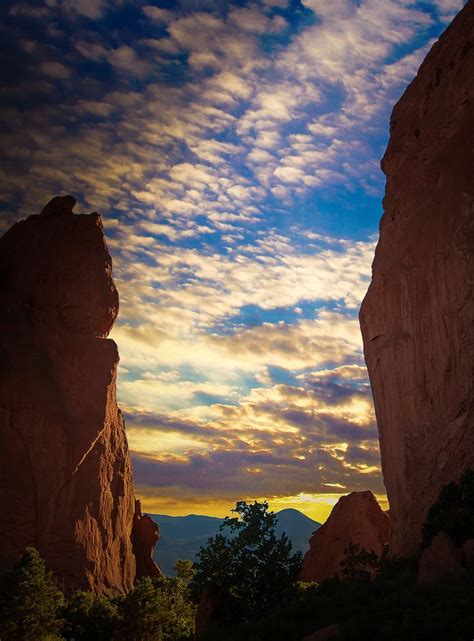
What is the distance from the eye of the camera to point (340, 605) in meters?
19.5

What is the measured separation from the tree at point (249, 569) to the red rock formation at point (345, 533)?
44.4 metres

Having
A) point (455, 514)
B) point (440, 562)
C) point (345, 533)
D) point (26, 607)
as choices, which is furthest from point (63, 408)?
point (440, 562)

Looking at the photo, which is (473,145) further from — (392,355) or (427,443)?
(427,443)

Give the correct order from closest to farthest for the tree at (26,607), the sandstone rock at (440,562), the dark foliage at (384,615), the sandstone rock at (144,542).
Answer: the dark foliage at (384,615)
the sandstone rock at (440,562)
the tree at (26,607)
the sandstone rock at (144,542)

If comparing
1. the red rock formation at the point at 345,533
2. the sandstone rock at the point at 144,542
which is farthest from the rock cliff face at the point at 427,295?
the sandstone rock at the point at 144,542

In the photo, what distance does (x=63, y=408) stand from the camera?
57406 millimetres

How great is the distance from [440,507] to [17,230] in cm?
6576

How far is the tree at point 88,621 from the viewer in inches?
1620

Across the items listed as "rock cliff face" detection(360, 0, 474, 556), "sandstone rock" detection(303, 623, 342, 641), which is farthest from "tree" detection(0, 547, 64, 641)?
"sandstone rock" detection(303, 623, 342, 641)

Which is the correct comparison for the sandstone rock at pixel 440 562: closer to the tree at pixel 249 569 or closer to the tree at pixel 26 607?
the tree at pixel 249 569

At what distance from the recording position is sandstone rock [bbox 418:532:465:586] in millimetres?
19438

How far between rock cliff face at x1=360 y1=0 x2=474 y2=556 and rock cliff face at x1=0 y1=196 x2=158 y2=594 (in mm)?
33403

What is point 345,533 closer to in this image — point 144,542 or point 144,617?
point 144,542

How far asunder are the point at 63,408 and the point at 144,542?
24.9 meters
